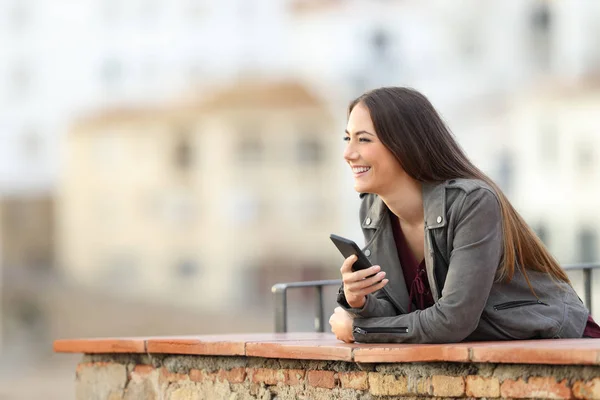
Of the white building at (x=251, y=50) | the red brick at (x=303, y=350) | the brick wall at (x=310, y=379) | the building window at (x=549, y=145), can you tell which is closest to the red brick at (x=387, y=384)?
the brick wall at (x=310, y=379)

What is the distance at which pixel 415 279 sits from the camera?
4902 mm

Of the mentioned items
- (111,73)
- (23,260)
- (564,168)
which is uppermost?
(111,73)

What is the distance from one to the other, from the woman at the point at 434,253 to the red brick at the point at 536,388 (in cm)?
47

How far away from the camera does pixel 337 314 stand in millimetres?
4949

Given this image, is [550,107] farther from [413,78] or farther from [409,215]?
[409,215]

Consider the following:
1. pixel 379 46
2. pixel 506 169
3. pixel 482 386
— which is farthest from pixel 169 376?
pixel 379 46

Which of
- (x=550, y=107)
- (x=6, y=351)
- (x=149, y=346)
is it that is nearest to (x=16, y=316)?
(x=6, y=351)

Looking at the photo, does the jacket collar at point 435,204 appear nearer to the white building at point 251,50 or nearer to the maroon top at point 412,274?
the maroon top at point 412,274

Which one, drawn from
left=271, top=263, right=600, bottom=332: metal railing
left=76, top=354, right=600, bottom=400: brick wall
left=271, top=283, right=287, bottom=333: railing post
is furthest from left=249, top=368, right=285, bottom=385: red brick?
left=271, top=283, right=287, bottom=333: railing post

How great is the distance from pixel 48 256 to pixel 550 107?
83.8 feet

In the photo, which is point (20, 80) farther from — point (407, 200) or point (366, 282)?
point (366, 282)

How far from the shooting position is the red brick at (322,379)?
468 centimetres

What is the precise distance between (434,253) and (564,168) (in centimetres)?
4259

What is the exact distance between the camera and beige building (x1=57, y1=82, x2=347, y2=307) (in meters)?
54.2
